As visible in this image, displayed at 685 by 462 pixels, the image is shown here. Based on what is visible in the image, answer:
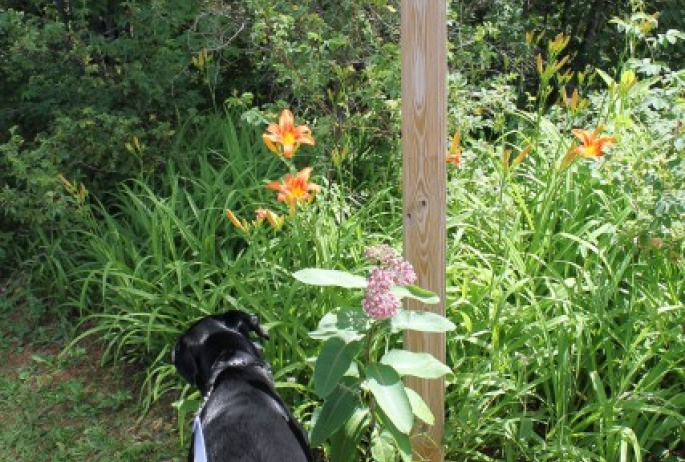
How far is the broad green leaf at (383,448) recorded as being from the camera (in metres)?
2.79

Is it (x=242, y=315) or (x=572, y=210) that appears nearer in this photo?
(x=242, y=315)

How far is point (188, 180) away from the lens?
446 centimetres

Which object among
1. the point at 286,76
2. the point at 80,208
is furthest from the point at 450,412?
the point at 80,208

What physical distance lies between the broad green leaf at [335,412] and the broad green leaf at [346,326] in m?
0.18

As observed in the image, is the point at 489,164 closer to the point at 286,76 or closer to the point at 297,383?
the point at 286,76

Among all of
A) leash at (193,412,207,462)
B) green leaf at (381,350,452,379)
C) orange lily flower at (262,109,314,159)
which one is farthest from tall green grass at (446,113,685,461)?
leash at (193,412,207,462)

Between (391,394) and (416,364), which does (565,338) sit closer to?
(416,364)

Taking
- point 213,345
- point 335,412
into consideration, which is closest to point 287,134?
point 213,345

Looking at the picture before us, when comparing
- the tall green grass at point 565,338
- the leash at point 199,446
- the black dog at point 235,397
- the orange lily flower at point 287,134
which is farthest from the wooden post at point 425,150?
the leash at point 199,446

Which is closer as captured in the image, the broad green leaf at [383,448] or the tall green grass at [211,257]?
the broad green leaf at [383,448]

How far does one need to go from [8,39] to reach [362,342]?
274cm

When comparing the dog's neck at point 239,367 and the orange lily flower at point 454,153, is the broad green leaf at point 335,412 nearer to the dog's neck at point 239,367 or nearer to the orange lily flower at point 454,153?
the dog's neck at point 239,367

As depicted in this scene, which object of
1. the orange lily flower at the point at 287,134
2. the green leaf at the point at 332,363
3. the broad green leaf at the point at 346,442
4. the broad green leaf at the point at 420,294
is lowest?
the broad green leaf at the point at 346,442

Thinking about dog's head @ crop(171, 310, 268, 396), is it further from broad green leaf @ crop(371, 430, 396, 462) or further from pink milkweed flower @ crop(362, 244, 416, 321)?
pink milkweed flower @ crop(362, 244, 416, 321)
